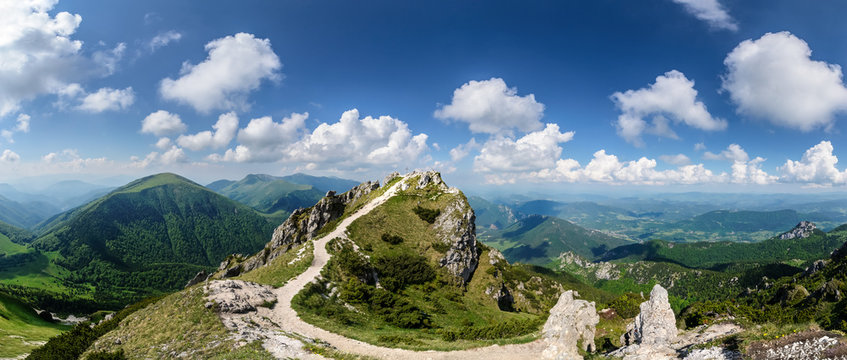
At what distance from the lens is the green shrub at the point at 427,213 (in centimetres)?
8656

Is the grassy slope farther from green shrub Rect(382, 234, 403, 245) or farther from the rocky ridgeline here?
the rocky ridgeline

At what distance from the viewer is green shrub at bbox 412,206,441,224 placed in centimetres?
8656

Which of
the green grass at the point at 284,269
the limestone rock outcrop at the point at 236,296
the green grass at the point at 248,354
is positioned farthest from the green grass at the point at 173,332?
the green grass at the point at 284,269

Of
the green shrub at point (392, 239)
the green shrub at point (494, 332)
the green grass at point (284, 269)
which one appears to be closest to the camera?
the green shrub at point (494, 332)

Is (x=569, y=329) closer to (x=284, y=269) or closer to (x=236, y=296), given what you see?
(x=236, y=296)

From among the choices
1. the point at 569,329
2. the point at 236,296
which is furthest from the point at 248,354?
the point at 569,329

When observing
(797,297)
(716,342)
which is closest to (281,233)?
(716,342)

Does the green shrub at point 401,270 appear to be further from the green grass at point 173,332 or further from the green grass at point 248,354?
the green grass at point 248,354

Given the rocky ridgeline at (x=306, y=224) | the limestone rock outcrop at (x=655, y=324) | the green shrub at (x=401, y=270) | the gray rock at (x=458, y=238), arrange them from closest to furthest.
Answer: the limestone rock outcrop at (x=655, y=324), the green shrub at (x=401, y=270), the gray rock at (x=458, y=238), the rocky ridgeline at (x=306, y=224)

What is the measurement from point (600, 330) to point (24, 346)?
278ft

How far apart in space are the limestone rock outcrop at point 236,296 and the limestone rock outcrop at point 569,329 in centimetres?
3263

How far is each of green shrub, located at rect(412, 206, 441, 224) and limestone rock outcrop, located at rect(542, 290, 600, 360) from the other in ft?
184

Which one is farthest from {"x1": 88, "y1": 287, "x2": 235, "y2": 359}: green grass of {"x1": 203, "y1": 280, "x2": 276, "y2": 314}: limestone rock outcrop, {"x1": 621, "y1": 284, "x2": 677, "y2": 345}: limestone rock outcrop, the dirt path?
{"x1": 621, "y1": 284, "x2": 677, "y2": 345}: limestone rock outcrop

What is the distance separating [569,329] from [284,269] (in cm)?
4548
